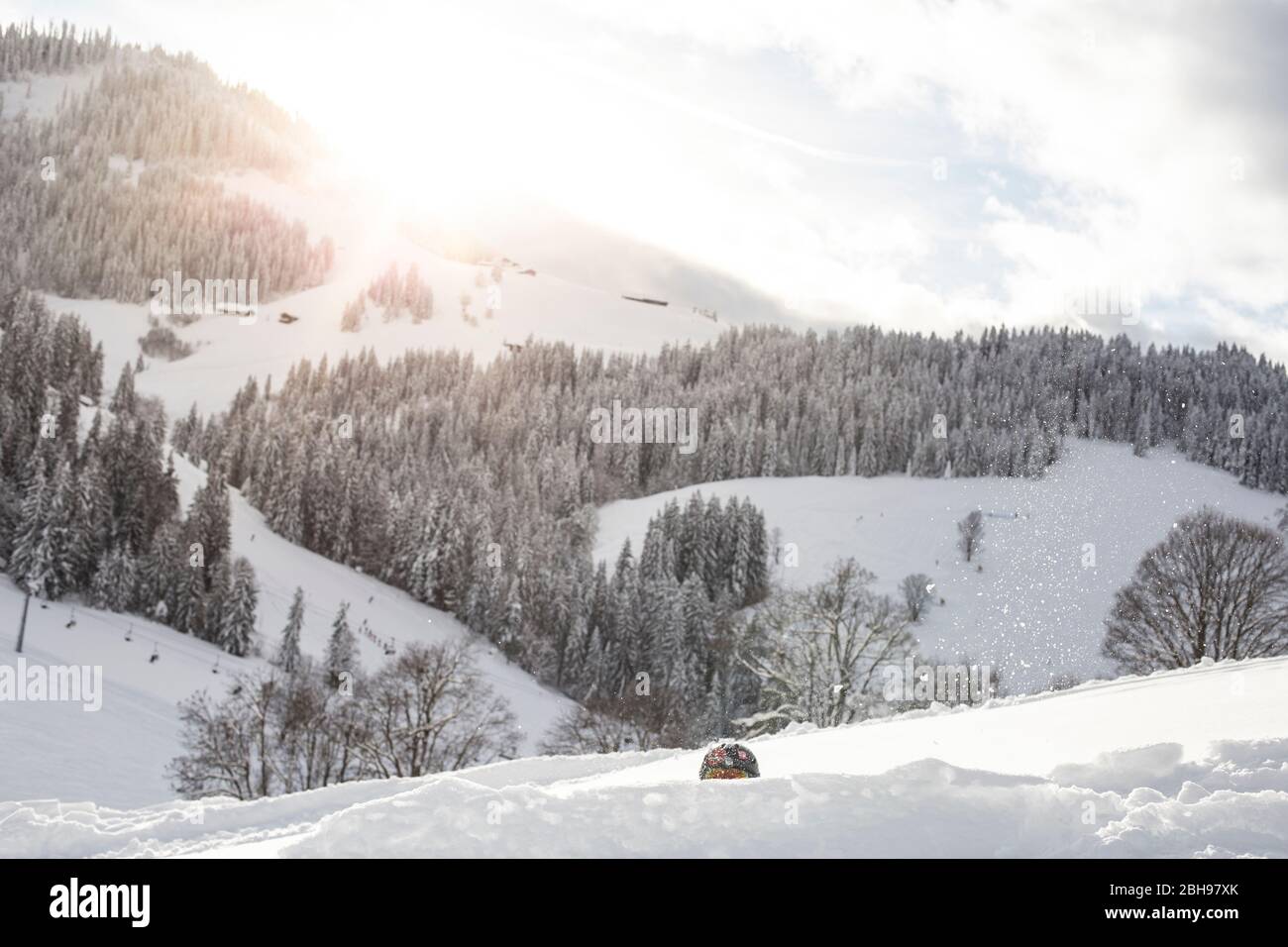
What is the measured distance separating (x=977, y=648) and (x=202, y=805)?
98933 mm

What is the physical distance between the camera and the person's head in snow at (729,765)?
34.0ft

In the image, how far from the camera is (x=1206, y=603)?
35.2 m

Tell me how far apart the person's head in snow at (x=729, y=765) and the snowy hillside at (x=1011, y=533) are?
82961 mm

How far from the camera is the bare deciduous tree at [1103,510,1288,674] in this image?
3378 centimetres

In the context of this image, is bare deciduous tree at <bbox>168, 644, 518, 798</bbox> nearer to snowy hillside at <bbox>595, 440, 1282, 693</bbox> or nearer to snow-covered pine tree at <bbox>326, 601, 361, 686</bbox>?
snow-covered pine tree at <bbox>326, 601, 361, 686</bbox>

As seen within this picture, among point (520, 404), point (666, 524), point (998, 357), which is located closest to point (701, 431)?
point (520, 404)

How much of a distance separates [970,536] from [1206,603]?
95568 millimetres

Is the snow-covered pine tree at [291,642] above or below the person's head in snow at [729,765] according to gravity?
below

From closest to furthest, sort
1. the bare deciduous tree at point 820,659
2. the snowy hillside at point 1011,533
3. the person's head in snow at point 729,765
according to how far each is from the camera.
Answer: the person's head in snow at point 729,765, the bare deciduous tree at point 820,659, the snowy hillside at point 1011,533
